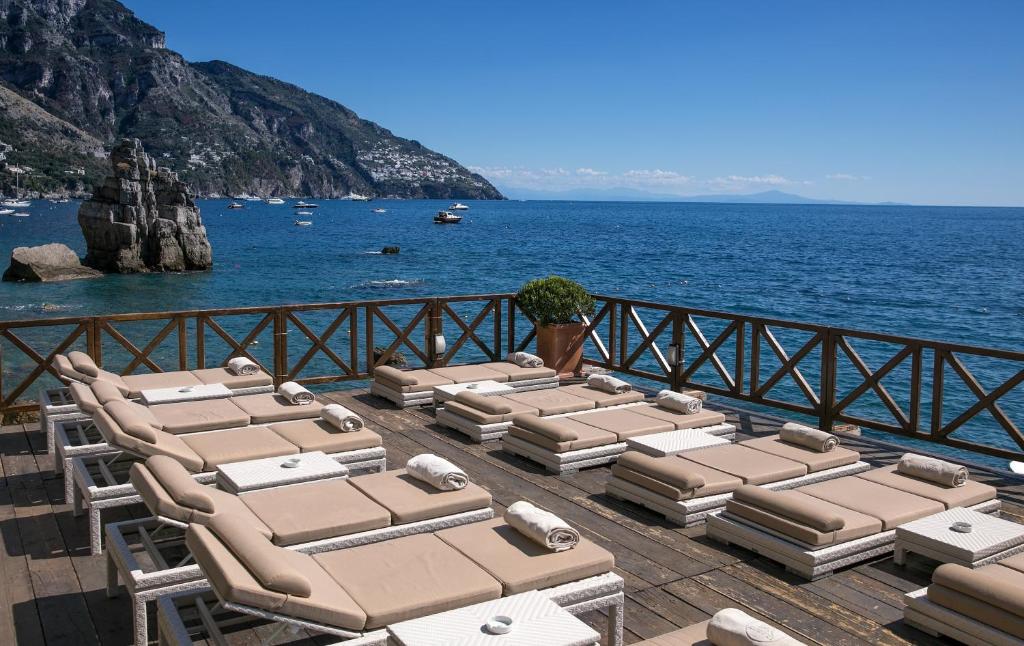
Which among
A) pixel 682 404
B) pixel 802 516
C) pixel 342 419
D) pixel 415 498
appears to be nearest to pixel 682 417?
pixel 682 404

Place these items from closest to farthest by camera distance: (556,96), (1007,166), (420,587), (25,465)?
(420,587)
(25,465)
(556,96)
(1007,166)

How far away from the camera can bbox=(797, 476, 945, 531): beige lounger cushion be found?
5617 millimetres

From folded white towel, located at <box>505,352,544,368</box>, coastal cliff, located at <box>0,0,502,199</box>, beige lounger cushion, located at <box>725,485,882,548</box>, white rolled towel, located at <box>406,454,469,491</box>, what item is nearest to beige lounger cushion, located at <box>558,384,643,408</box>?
folded white towel, located at <box>505,352,544,368</box>

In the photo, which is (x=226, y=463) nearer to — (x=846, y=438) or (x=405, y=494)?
(x=405, y=494)

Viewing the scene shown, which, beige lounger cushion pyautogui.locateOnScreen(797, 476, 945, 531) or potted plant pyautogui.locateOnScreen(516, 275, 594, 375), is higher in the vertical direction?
potted plant pyautogui.locateOnScreen(516, 275, 594, 375)

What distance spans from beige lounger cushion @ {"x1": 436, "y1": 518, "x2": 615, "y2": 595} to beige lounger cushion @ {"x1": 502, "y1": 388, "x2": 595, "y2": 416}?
360 cm

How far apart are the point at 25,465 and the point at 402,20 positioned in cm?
3903

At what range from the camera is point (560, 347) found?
11.2 metres

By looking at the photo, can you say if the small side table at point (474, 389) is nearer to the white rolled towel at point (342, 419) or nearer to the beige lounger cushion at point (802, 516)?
the white rolled towel at point (342, 419)

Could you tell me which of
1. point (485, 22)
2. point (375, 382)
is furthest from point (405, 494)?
point (485, 22)

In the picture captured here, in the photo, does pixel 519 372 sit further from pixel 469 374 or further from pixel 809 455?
pixel 809 455

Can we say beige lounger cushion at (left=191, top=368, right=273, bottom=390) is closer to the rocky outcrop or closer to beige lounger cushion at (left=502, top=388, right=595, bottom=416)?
beige lounger cushion at (left=502, top=388, right=595, bottom=416)

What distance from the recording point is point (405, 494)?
540 centimetres

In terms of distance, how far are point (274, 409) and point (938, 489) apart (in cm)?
545
